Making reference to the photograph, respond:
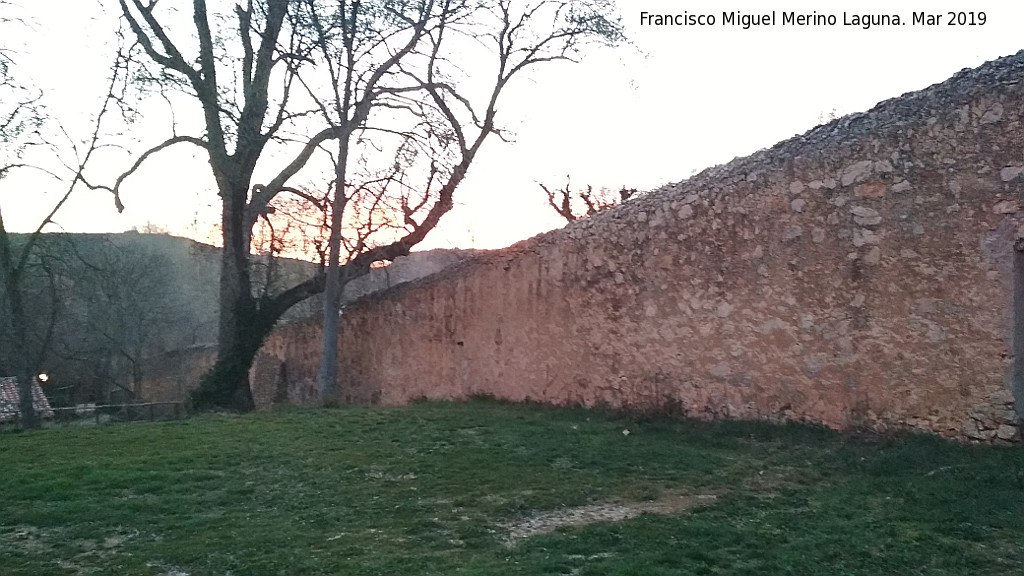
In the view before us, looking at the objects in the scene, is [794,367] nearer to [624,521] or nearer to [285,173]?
[624,521]

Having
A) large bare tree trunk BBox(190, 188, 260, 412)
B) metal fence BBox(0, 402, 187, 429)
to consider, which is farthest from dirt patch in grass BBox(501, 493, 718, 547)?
large bare tree trunk BBox(190, 188, 260, 412)

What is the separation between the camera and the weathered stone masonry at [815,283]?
623 cm

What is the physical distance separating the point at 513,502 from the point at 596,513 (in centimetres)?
56

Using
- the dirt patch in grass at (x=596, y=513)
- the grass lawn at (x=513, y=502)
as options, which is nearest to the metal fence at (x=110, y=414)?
the grass lawn at (x=513, y=502)

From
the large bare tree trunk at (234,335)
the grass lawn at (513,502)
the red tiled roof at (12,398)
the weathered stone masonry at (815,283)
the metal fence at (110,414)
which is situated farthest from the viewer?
the red tiled roof at (12,398)

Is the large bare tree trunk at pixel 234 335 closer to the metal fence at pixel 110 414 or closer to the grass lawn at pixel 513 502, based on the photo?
the metal fence at pixel 110 414

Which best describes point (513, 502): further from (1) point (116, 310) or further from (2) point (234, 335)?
(1) point (116, 310)

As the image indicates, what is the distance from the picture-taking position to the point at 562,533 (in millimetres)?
4863

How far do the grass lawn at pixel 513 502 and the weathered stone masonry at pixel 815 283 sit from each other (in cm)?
44

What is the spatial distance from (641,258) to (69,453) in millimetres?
5673

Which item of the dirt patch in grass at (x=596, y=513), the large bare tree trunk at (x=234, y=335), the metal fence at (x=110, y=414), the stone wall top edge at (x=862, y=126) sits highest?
the stone wall top edge at (x=862, y=126)

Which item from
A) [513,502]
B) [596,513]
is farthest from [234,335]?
[596,513]

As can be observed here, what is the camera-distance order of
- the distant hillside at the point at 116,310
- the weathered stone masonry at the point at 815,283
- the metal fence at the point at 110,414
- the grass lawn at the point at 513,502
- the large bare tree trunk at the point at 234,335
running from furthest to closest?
the distant hillside at the point at 116,310, the metal fence at the point at 110,414, the large bare tree trunk at the point at 234,335, the weathered stone masonry at the point at 815,283, the grass lawn at the point at 513,502

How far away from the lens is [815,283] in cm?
733
